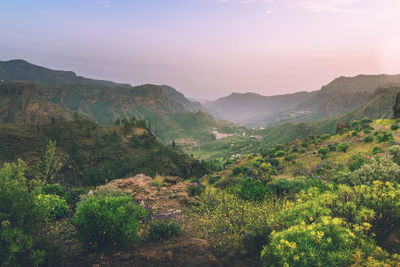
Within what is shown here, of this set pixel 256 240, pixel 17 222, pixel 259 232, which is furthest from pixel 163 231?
pixel 17 222

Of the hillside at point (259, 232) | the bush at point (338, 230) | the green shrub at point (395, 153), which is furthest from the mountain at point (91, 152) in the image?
the bush at point (338, 230)

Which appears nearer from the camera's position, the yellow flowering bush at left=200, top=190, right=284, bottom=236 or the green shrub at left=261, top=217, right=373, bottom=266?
the green shrub at left=261, top=217, right=373, bottom=266

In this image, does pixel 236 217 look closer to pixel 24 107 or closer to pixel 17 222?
pixel 17 222

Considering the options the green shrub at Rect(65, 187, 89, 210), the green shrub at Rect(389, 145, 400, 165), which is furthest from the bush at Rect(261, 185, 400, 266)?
the green shrub at Rect(65, 187, 89, 210)

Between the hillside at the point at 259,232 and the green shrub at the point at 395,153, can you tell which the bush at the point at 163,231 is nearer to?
the hillside at the point at 259,232

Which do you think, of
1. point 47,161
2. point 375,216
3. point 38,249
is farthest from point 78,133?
point 375,216

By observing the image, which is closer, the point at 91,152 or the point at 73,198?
the point at 73,198

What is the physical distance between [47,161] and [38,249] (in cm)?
437

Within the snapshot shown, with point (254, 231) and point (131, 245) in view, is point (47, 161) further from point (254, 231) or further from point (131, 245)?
point (254, 231)

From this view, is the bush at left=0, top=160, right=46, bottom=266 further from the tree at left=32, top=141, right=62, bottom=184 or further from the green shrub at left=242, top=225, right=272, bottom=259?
the green shrub at left=242, top=225, right=272, bottom=259

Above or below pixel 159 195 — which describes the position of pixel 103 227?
above

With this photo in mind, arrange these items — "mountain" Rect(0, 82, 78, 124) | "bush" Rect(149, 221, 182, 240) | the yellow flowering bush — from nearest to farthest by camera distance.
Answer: "bush" Rect(149, 221, 182, 240), the yellow flowering bush, "mountain" Rect(0, 82, 78, 124)

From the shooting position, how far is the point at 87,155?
4994cm

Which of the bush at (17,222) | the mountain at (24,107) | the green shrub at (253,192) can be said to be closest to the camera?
the bush at (17,222)
